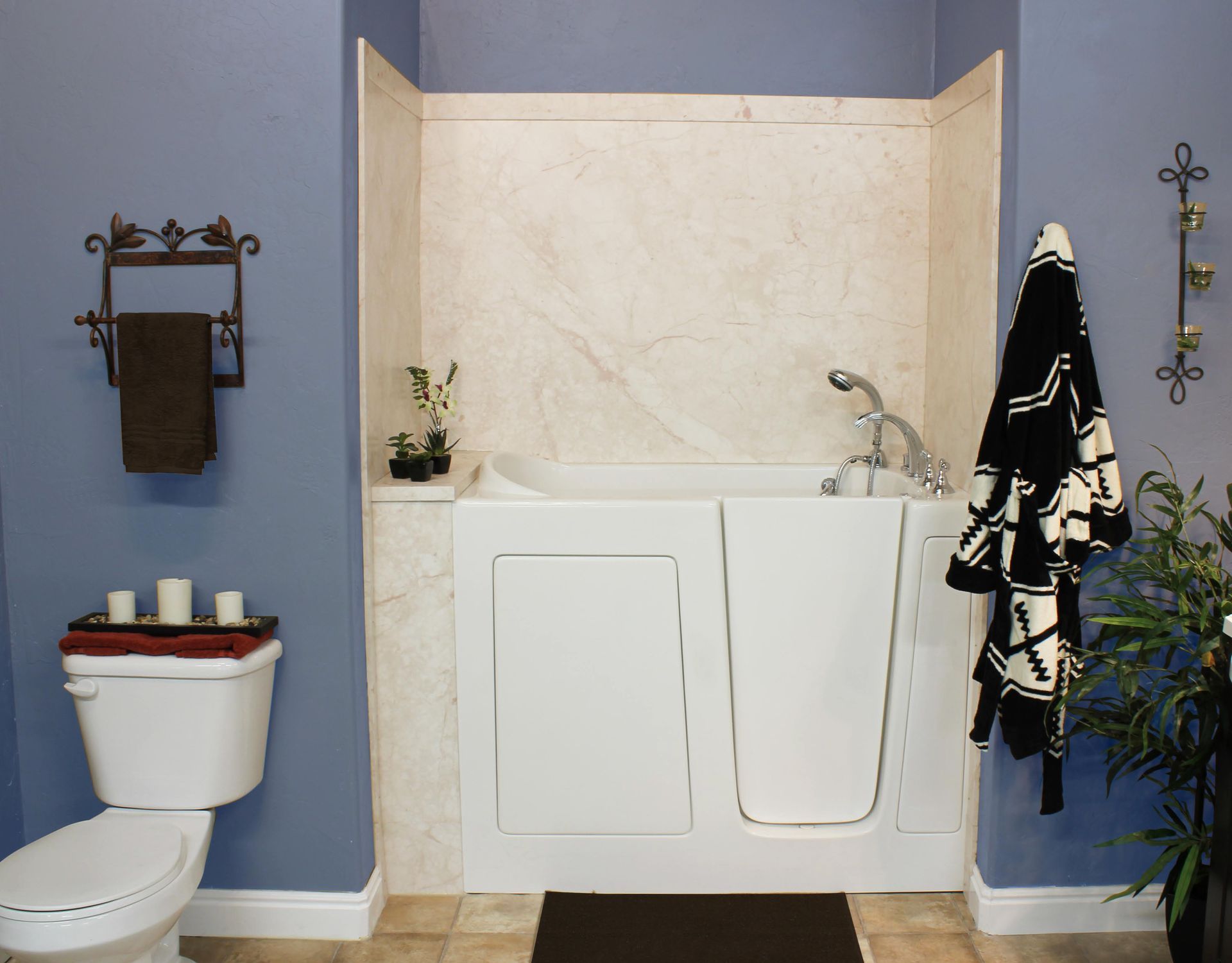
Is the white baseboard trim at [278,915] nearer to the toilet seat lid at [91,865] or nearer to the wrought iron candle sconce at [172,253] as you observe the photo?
the toilet seat lid at [91,865]

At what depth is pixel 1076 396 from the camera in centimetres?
184

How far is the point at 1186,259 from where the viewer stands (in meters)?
1.94

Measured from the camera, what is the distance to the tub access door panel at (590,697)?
210 centimetres

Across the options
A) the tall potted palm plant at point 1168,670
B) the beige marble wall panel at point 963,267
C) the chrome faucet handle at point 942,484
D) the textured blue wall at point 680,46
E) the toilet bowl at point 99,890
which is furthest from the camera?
the textured blue wall at point 680,46

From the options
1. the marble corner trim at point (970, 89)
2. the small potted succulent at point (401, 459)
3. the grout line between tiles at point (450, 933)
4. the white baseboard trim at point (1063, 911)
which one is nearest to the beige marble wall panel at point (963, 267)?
the marble corner trim at point (970, 89)

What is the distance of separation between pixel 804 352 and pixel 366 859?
163cm

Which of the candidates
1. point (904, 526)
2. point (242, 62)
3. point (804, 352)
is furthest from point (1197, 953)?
point (242, 62)

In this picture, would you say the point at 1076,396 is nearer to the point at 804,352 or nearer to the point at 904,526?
the point at 904,526

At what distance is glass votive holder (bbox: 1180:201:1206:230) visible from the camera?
1888mm

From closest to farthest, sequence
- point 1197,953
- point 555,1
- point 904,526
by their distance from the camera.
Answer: point 1197,953
point 904,526
point 555,1

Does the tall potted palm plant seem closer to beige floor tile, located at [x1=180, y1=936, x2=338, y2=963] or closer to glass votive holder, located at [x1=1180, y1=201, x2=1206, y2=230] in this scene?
glass votive holder, located at [x1=1180, y1=201, x2=1206, y2=230]

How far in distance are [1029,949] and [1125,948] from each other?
20 cm

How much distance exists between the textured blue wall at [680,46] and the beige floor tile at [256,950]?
2050 millimetres

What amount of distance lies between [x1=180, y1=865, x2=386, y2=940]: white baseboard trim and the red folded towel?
583 mm
